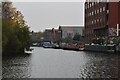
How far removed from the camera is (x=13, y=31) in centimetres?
6869

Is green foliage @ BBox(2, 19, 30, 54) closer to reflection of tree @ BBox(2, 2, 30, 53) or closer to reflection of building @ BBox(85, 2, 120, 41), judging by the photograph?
reflection of tree @ BBox(2, 2, 30, 53)

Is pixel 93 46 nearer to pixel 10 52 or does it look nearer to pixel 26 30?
pixel 26 30

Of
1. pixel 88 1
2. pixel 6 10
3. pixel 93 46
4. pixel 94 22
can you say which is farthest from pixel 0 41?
pixel 88 1

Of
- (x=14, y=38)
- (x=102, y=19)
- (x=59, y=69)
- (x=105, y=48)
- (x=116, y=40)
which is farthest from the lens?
(x=102, y=19)

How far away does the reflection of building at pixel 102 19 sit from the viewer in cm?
10381

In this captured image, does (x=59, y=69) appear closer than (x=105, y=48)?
Yes

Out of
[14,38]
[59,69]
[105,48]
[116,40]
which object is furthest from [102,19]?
[59,69]

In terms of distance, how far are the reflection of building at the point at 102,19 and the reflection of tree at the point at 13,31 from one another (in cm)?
3377

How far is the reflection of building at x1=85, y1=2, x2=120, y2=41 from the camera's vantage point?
341ft

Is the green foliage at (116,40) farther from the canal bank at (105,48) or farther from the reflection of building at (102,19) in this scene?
the reflection of building at (102,19)

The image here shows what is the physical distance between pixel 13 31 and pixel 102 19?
4836 cm

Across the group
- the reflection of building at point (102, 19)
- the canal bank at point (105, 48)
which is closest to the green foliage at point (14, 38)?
the canal bank at point (105, 48)

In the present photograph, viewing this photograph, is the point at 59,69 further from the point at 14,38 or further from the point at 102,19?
the point at 102,19

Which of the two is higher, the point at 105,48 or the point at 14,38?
the point at 14,38
